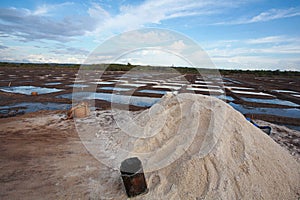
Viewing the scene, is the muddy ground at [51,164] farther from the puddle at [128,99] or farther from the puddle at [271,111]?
the puddle at [128,99]

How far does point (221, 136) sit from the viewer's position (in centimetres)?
288

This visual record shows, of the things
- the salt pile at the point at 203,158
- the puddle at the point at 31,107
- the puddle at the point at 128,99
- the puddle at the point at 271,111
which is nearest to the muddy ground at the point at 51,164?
the salt pile at the point at 203,158

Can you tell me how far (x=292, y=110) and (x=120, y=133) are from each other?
25.3 feet

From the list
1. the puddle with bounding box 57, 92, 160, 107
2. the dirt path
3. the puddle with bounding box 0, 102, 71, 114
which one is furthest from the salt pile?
the puddle with bounding box 57, 92, 160, 107

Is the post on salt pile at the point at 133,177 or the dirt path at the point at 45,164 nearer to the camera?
the post on salt pile at the point at 133,177

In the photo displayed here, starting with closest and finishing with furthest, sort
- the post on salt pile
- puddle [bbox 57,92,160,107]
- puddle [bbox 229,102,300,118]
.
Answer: the post on salt pile, puddle [bbox 229,102,300,118], puddle [bbox 57,92,160,107]

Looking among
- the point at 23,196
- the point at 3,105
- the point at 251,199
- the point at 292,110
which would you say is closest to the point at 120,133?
the point at 23,196

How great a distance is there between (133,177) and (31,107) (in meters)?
6.95

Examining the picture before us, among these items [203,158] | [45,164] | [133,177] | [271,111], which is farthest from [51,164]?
[271,111]

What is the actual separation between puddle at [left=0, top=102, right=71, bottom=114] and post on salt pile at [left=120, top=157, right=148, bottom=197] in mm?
6060

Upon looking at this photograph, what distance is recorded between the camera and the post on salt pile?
2.38 m

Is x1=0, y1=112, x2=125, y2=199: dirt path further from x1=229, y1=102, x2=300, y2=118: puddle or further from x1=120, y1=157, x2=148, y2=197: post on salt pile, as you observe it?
x1=229, y1=102, x2=300, y2=118: puddle

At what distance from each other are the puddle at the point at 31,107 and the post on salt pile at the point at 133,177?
19.9 feet

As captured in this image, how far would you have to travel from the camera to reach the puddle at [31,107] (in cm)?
716
